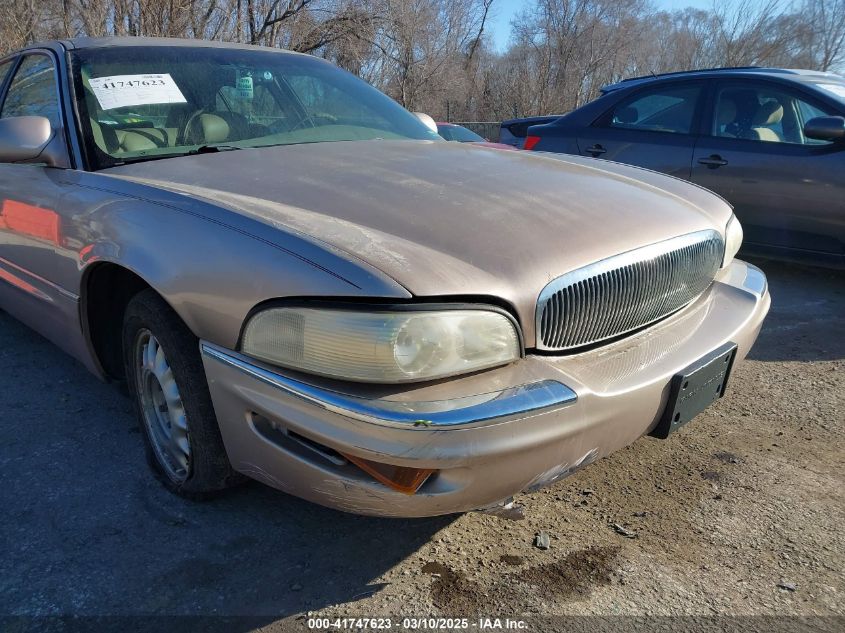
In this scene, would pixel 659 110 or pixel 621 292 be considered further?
pixel 659 110

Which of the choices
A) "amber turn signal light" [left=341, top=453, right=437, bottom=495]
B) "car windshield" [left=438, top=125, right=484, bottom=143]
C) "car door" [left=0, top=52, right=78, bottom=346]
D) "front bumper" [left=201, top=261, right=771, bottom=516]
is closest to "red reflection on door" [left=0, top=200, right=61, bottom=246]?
"car door" [left=0, top=52, right=78, bottom=346]

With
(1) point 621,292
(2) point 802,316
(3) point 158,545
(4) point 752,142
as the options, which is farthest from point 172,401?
(4) point 752,142

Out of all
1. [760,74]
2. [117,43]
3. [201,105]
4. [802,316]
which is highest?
[117,43]

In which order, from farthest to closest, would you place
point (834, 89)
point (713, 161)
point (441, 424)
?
point (713, 161) < point (834, 89) < point (441, 424)

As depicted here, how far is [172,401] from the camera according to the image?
2229 millimetres

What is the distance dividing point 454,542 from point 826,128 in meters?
3.95

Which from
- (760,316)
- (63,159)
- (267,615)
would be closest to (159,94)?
(63,159)

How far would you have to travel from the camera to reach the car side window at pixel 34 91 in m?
2.86

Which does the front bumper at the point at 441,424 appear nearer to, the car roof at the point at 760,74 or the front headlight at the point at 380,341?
the front headlight at the point at 380,341

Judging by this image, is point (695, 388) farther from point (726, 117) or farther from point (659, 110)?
point (659, 110)

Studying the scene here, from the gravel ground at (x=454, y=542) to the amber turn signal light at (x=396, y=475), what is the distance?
0.45 metres

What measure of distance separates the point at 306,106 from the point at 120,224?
1323mm

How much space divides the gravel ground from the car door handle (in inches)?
109

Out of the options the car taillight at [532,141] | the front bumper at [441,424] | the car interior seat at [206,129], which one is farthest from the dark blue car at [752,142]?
the car interior seat at [206,129]
